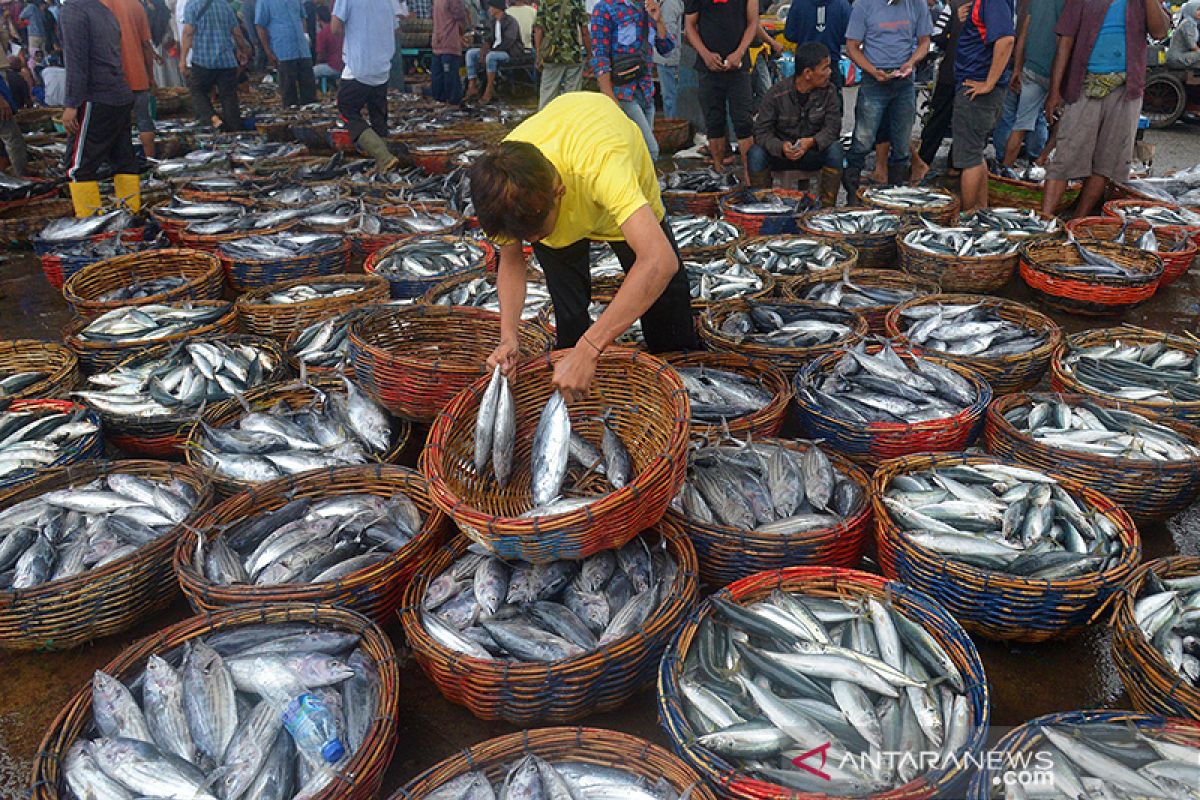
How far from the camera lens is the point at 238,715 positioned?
2381mm

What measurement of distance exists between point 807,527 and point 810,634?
1.87ft

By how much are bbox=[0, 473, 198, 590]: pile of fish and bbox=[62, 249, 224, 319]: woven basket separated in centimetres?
209

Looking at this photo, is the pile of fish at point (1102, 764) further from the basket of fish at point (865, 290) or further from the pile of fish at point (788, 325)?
the basket of fish at point (865, 290)

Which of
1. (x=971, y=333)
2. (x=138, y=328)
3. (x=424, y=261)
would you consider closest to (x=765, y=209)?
(x=971, y=333)

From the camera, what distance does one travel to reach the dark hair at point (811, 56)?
22.8ft

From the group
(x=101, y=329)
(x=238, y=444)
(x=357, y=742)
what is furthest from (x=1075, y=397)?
(x=101, y=329)

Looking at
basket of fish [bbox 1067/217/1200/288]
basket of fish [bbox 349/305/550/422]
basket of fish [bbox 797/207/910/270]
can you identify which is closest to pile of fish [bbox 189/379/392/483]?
basket of fish [bbox 349/305/550/422]

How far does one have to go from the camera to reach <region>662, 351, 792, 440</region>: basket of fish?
138 inches

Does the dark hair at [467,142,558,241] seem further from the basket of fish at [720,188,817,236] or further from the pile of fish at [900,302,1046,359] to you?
the basket of fish at [720,188,817,236]

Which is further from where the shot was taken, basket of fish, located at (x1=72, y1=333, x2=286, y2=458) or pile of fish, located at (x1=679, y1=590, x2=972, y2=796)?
basket of fish, located at (x1=72, y1=333, x2=286, y2=458)

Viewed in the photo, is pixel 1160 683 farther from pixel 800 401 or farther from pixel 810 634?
pixel 800 401

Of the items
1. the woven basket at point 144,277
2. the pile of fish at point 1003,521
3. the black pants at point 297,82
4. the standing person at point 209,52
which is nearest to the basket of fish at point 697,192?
the woven basket at point 144,277

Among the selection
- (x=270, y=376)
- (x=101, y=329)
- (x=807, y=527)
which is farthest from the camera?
(x=101, y=329)

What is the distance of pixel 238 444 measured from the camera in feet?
11.8
